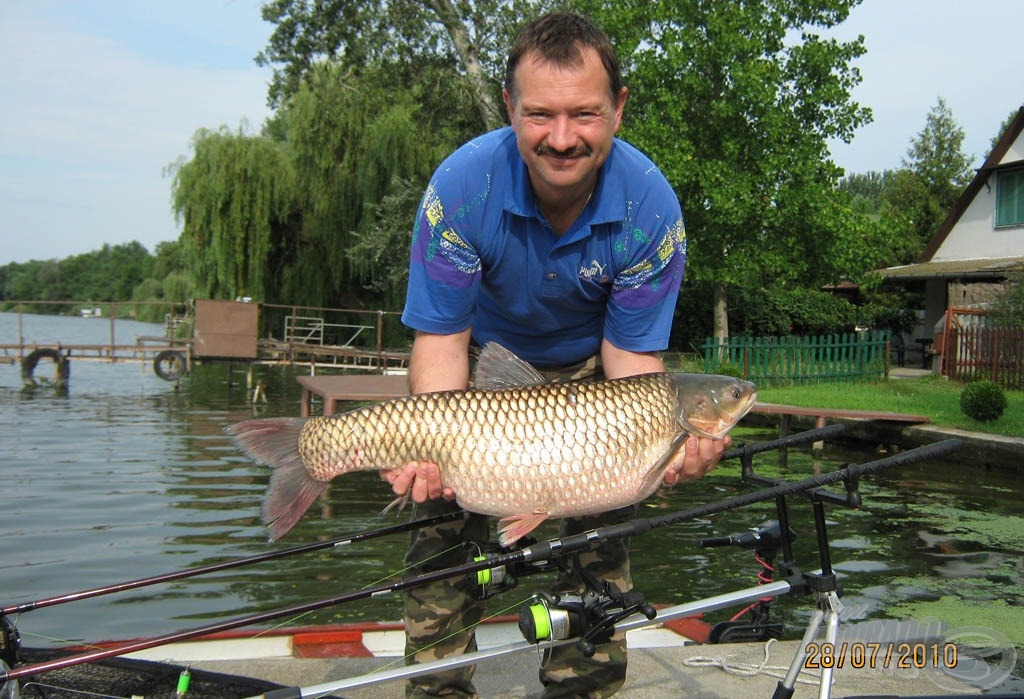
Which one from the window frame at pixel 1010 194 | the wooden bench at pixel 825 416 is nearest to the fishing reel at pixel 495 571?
the wooden bench at pixel 825 416

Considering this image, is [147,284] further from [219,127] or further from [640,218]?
[640,218]

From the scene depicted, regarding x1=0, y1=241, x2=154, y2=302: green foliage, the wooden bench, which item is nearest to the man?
the wooden bench

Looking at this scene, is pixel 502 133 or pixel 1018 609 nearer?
pixel 502 133

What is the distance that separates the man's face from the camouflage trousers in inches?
49.6

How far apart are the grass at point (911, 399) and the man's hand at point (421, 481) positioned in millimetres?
13057

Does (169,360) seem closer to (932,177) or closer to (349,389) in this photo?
(349,389)

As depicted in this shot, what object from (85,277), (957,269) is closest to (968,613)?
→ (957,269)

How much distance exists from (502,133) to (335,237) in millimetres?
29633

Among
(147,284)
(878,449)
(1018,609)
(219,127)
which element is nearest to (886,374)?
(878,449)

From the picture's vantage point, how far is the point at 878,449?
15.1 metres

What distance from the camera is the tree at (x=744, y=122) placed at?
26500mm

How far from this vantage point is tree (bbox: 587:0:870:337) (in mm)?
26500

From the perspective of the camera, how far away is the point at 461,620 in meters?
3.41
